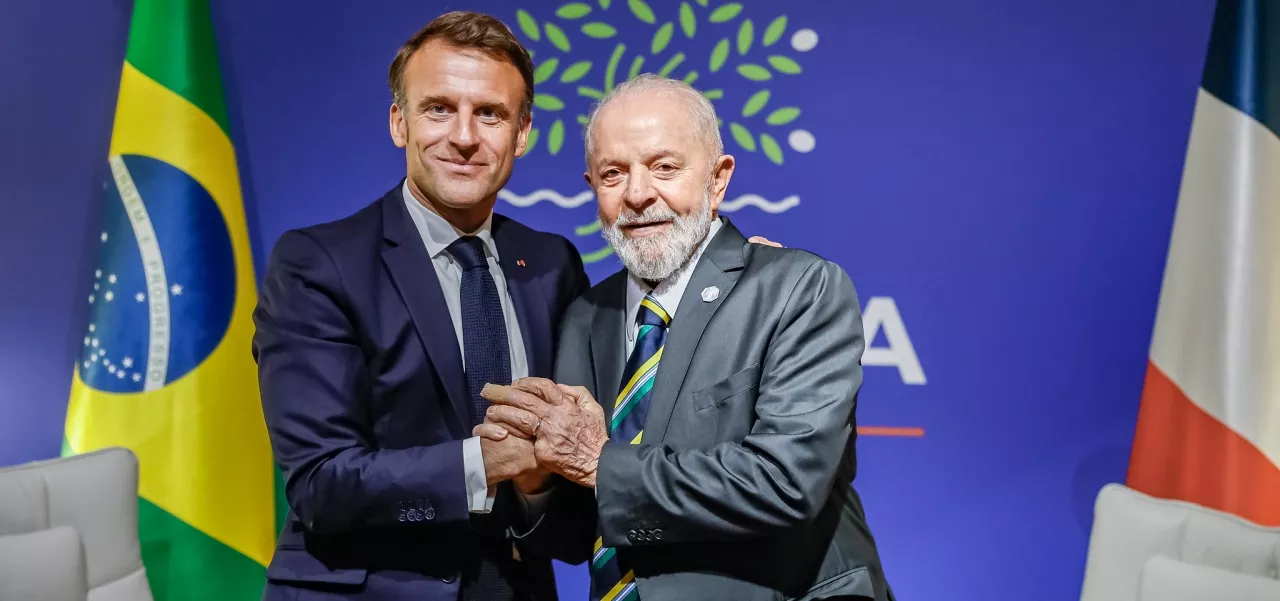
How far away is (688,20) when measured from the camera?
12.0 ft

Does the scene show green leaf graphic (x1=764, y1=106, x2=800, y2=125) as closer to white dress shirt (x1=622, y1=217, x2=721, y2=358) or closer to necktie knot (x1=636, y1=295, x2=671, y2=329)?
white dress shirt (x1=622, y1=217, x2=721, y2=358)

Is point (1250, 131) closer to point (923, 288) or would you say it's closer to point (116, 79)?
point (923, 288)

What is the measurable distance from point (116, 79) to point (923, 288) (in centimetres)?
303

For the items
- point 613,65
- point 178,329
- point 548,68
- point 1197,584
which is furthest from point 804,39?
point 178,329

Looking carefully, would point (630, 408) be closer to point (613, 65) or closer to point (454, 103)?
point (454, 103)

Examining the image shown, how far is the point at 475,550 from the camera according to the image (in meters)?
1.88

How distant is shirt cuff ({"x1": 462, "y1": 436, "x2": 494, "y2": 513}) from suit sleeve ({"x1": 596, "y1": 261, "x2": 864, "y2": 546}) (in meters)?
0.23

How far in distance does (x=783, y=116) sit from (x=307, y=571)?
2.39 meters

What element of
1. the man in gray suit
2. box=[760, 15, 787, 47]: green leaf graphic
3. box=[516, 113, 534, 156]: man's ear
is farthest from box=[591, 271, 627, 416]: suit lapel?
box=[760, 15, 787, 47]: green leaf graphic

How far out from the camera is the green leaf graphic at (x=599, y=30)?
370cm

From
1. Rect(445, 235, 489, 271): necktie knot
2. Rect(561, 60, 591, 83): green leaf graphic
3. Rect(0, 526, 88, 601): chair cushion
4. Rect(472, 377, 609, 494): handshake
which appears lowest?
Rect(0, 526, 88, 601): chair cushion

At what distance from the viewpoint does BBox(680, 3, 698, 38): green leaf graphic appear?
3.66m

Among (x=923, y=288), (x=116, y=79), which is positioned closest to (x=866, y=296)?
(x=923, y=288)

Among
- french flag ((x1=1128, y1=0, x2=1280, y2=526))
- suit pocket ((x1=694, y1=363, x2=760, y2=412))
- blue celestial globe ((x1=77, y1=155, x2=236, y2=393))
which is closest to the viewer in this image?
suit pocket ((x1=694, y1=363, x2=760, y2=412))
